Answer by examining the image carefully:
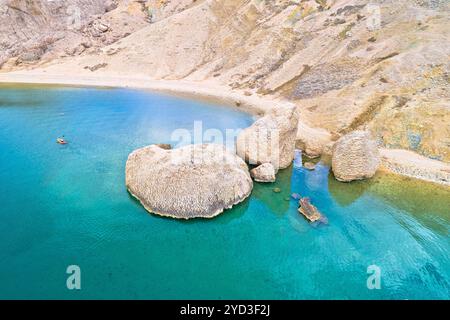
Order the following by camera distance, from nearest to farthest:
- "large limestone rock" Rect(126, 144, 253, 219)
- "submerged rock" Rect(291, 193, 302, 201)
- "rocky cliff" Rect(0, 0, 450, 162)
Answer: "large limestone rock" Rect(126, 144, 253, 219) → "submerged rock" Rect(291, 193, 302, 201) → "rocky cliff" Rect(0, 0, 450, 162)

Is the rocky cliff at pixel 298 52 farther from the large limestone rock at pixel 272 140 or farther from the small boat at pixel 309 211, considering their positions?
the small boat at pixel 309 211

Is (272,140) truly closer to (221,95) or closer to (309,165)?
(309,165)

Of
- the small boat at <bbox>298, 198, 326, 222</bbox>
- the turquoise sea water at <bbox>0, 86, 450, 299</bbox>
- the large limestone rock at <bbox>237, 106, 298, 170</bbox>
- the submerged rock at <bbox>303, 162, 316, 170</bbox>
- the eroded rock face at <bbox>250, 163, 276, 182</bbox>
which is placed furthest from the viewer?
the submerged rock at <bbox>303, 162, 316, 170</bbox>

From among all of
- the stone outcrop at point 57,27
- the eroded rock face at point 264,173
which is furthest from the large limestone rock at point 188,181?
the stone outcrop at point 57,27

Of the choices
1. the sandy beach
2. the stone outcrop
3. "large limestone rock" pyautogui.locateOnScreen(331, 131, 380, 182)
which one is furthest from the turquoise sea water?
the stone outcrop

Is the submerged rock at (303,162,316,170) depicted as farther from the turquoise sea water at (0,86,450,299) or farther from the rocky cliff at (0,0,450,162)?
the rocky cliff at (0,0,450,162)

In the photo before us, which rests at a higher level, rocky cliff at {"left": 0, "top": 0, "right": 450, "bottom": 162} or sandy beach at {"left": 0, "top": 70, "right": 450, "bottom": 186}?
rocky cliff at {"left": 0, "top": 0, "right": 450, "bottom": 162}

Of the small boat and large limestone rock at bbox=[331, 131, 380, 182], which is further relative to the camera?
large limestone rock at bbox=[331, 131, 380, 182]

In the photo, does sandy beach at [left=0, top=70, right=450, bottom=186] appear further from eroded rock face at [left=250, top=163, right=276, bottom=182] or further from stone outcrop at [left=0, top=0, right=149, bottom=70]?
stone outcrop at [left=0, top=0, right=149, bottom=70]

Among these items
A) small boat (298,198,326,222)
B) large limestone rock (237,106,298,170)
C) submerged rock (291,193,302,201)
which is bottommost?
submerged rock (291,193,302,201)

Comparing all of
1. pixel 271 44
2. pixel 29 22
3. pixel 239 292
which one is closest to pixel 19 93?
pixel 29 22
